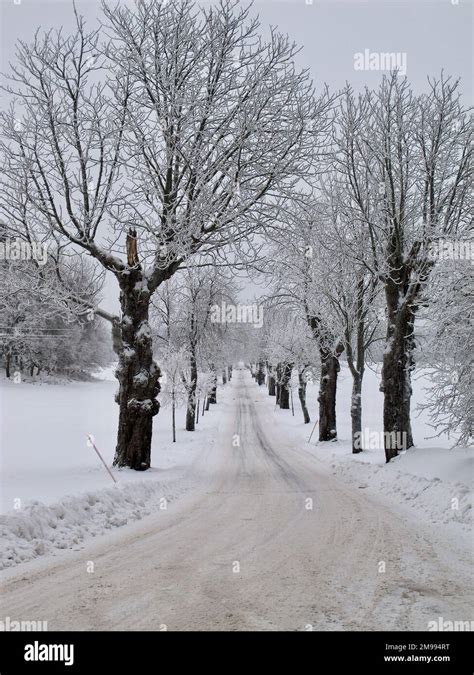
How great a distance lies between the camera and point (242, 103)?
1105 cm

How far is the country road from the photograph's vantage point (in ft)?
14.0

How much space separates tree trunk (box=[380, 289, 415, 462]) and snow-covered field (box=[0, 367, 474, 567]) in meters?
0.70

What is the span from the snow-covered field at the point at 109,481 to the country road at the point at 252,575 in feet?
1.59

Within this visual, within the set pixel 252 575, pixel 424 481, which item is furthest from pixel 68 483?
pixel 424 481

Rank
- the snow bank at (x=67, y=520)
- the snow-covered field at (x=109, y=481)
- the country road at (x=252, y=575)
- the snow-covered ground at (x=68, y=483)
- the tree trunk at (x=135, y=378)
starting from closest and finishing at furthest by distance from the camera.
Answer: the country road at (x=252, y=575)
the snow bank at (x=67, y=520)
the snow-covered ground at (x=68, y=483)
the snow-covered field at (x=109, y=481)
the tree trunk at (x=135, y=378)

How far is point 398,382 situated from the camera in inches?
548

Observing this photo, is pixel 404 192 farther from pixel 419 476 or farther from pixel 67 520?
pixel 67 520

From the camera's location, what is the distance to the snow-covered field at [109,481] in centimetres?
670

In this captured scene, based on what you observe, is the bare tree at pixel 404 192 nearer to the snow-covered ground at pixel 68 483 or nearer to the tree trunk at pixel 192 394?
the snow-covered ground at pixel 68 483
